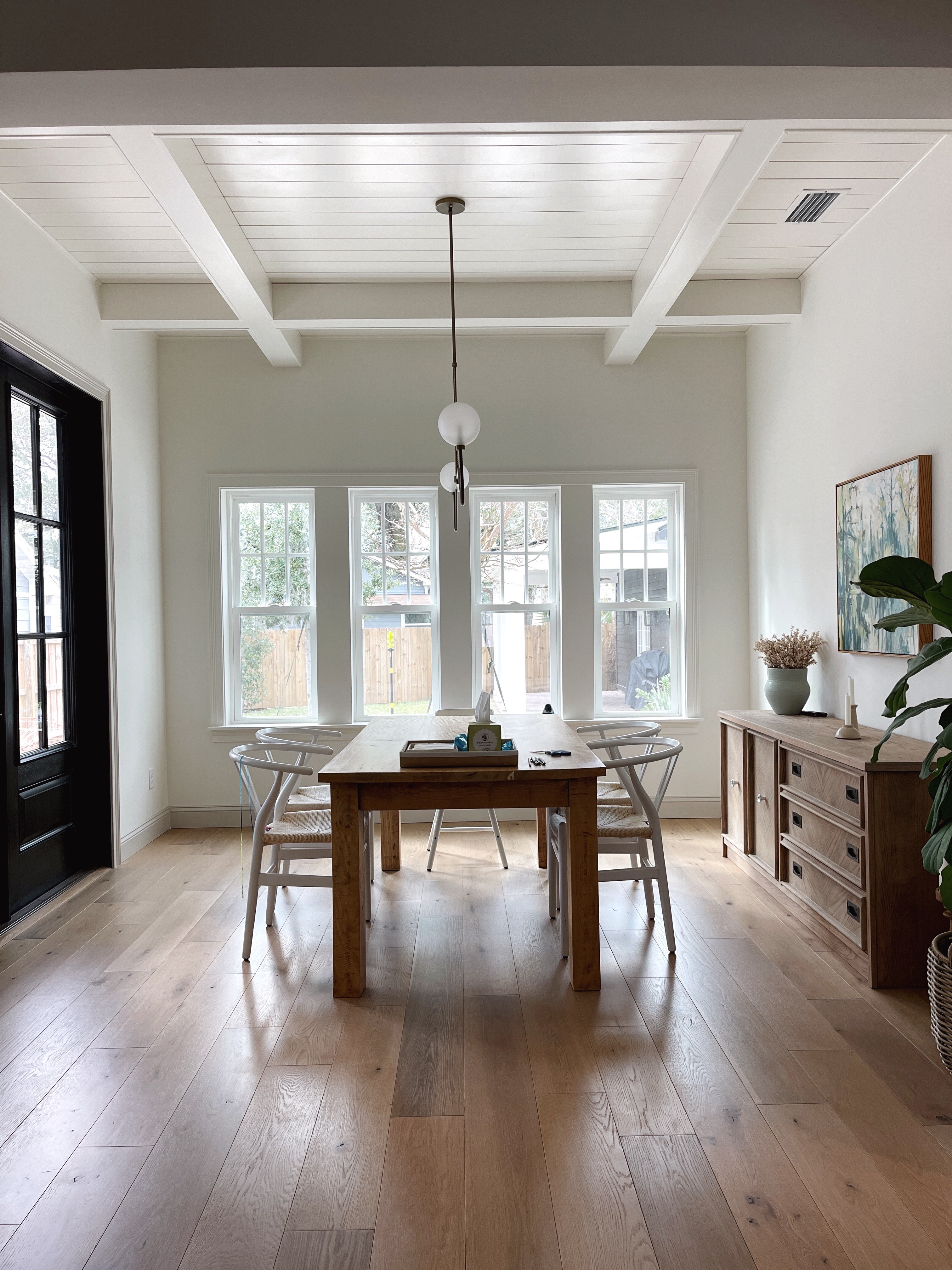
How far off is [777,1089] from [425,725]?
245 centimetres

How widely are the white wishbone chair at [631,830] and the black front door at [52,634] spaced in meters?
2.43

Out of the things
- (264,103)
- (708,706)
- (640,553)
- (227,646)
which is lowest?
(708,706)

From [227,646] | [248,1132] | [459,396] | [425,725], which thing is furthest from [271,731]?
[459,396]

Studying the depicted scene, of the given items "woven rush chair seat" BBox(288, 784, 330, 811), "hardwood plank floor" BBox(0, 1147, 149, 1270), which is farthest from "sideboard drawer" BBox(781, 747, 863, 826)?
"hardwood plank floor" BBox(0, 1147, 149, 1270)

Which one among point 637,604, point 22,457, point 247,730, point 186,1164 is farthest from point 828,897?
point 22,457

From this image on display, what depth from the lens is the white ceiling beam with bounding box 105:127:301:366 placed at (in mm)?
3111

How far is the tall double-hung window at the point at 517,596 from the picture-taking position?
5812 mm

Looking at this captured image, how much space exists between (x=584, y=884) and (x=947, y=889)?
3.76 feet

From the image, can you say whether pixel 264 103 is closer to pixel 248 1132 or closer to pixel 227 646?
pixel 248 1132

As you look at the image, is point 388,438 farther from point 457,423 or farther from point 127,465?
point 457,423

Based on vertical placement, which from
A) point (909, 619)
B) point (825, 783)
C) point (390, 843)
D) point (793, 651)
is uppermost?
point (909, 619)

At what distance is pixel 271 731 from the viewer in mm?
4199

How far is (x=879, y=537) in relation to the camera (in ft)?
12.8

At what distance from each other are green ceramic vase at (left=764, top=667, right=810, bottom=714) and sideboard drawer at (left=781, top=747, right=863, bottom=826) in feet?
1.81
